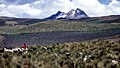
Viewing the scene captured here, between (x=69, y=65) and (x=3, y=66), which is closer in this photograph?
(x=3, y=66)

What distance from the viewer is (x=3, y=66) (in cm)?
1962

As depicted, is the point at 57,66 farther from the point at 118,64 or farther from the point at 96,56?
the point at 96,56

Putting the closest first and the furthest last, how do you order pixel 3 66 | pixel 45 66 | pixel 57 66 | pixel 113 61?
pixel 3 66, pixel 45 66, pixel 57 66, pixel 113 61

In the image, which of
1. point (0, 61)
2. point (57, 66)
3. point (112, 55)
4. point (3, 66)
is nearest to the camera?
point (3, 66)

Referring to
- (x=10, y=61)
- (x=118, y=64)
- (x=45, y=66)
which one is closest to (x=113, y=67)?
(x=118, y=64)

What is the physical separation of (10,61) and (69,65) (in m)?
5.67

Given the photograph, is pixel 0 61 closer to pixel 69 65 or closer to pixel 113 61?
pixel 69 65

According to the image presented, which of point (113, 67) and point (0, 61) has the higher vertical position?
point (0, 61)

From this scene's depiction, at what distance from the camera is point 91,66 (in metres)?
24.6

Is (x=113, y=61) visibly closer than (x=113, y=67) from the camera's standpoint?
No

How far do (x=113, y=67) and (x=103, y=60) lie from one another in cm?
275

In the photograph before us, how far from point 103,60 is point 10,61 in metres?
8.00

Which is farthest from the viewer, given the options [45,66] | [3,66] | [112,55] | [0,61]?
[112,55]

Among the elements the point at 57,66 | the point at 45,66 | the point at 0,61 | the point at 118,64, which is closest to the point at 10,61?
the point at 0,61
